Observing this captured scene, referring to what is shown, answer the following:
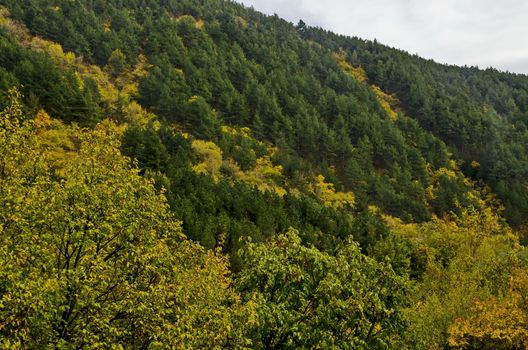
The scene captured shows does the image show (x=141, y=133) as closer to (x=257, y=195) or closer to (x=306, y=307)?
(x=257, y=195)

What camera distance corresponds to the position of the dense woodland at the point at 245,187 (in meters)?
13.4

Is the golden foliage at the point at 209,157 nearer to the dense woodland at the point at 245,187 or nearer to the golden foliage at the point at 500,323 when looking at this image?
the dense woodland at the point at 245,187

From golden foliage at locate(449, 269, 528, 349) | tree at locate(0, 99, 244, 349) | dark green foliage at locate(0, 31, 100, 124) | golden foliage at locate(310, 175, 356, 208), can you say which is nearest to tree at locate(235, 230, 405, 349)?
tree at locate(0, 99, 244, 349)

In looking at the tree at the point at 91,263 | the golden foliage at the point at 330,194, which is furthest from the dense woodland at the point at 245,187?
the golden foliage at the point at 330,194

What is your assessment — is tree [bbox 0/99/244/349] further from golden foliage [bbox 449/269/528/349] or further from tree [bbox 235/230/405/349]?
golden foliage [bbox 449/269/528/349]

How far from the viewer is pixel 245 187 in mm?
62812

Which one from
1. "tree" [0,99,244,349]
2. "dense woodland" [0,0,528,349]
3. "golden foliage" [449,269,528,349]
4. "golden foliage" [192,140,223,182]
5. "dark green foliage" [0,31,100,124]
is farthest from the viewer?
"golden foliage" [192,140,223,182]

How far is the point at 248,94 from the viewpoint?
10975 cm

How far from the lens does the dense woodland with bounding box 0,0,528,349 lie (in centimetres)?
1344

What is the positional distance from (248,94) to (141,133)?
5113cm

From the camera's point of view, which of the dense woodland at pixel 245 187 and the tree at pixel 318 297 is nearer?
the dense woodland at pixel 245 187

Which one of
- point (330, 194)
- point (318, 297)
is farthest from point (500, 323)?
point (330, 194)

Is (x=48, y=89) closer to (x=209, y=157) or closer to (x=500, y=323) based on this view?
(x=209, y=157)

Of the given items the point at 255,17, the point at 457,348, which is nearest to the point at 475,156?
the point at 255,17
